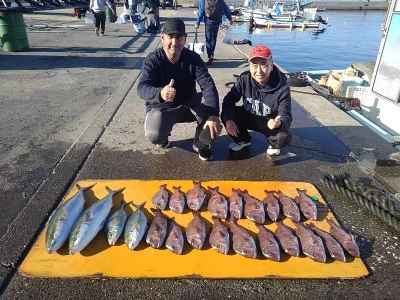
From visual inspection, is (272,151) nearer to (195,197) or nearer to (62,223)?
(195,197)

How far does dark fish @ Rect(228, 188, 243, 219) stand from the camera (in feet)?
9.68

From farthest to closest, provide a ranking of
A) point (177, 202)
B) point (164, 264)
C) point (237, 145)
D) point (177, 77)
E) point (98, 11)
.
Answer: point (98, 11), point (237, 145), point (177, 77), point (177, 202), point (164, 264)

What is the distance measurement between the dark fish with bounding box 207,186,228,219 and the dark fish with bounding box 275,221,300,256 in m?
0.52

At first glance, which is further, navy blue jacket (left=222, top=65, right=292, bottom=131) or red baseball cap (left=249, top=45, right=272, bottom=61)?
navy blue jacket (left=222, top=65, right=292, bottom=131)

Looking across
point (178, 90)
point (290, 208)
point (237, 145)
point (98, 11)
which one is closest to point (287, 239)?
point (290, 208)

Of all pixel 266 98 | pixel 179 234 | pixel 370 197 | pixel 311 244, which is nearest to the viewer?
pixel 311 244

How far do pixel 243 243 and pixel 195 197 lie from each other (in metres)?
0.76

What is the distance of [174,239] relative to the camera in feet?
8.43

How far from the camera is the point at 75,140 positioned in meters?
4.48

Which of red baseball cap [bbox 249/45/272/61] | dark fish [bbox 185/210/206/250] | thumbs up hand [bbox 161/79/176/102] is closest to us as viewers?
dark fish [bbox 185/210/206/250]

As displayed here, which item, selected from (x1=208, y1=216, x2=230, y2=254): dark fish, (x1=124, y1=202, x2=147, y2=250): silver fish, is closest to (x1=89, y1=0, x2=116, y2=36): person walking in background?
A: (x1=124, y1=202, x2=147, y2=250): silver fish

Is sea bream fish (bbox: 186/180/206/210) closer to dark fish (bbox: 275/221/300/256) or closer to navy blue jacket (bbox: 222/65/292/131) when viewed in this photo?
dark fish (bbox: 275/221/300/256)

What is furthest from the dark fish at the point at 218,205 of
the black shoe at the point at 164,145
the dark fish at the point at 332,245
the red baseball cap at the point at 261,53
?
the red baseball cap at the point at 261,53

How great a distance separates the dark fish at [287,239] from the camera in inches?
98.4
